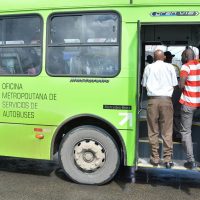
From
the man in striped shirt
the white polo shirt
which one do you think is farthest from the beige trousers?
the man in striped shirt

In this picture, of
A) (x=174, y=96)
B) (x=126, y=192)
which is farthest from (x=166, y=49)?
(x=126, y=192)

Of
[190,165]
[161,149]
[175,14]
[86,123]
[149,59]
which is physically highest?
[175,14]

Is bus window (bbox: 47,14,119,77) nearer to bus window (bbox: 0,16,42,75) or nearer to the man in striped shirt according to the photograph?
bus window (bbox: 0,16,42,75)

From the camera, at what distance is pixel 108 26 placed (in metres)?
6.12

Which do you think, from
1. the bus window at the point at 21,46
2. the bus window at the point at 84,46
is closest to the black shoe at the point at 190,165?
the bus window at the point at 84,46

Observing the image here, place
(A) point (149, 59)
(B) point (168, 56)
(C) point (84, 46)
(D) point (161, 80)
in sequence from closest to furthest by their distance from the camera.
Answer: (D) point (161, 80), (C) point (84, 46), (B) point (168, 56), (A) point (149, 59)

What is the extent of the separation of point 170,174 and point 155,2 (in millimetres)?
2965

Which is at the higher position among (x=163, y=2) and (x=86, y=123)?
(x=163, y=2)

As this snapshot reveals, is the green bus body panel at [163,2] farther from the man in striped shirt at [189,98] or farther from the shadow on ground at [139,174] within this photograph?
the shadow on ground at [139,174]

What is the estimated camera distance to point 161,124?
6.11 meters

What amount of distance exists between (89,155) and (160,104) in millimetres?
1290

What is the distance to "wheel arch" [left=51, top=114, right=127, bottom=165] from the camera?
612cm

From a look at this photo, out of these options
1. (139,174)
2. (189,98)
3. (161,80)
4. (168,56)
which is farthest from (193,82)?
(139,174)

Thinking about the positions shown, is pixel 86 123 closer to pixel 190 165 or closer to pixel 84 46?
pixel 84 46
